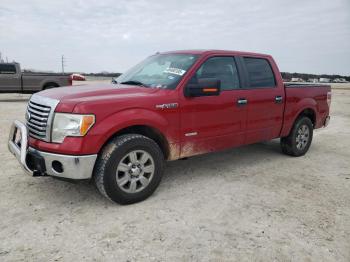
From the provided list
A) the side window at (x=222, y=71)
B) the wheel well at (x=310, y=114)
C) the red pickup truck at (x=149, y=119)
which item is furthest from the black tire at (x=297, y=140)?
the side window at (x=222, y=71)

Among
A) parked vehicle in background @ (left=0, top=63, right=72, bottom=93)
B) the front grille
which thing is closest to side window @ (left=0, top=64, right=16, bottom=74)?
parked vehicle in background @ (left=0, top=63, right=72, bottom=93)

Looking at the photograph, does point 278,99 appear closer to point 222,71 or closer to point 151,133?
point 222,71

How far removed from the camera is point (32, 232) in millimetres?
3125

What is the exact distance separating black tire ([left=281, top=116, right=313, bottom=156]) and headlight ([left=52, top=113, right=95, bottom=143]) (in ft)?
12.8

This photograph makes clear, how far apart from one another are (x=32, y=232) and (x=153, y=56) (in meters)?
3.18

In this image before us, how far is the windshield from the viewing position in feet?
13.9

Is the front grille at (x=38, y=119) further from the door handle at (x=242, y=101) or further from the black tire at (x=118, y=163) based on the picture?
the door handle at (x=242, y=101)

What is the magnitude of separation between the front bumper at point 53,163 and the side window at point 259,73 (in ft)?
9.41

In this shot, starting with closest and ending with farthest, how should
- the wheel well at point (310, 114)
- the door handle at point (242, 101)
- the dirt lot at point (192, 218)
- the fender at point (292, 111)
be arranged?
the dirt lot at point (192, 218)
the door handle at point (242, 101)
the fender at point (292, 111)
the wheel well at point (310, 114)

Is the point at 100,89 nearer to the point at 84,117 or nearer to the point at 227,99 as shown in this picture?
the point at 84,117

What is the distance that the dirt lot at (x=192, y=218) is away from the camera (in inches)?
113

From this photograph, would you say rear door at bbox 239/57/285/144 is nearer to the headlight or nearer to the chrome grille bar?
the headlight

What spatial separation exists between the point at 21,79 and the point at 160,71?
40.4 feet

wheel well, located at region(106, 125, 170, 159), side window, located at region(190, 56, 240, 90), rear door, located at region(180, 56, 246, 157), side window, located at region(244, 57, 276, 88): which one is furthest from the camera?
side window, located at region(244, 57, 276, 88)
